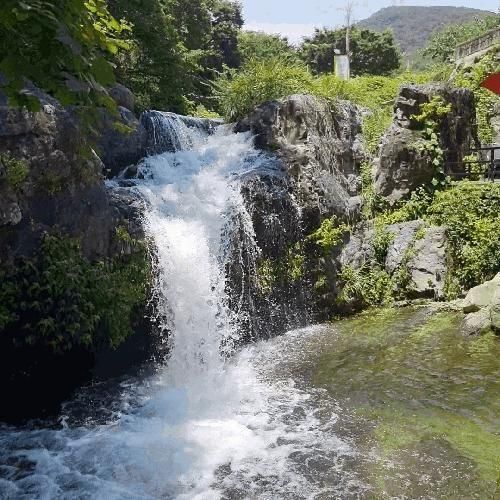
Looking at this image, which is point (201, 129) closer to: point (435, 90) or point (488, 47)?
point (435, 90)

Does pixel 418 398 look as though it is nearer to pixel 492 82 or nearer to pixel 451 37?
pixel 492 82

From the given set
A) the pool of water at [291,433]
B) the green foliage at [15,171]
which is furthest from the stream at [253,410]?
the green foliage at [15,171]

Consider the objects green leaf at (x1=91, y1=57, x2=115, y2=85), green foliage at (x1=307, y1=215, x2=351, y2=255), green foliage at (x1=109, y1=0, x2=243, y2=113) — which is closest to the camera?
green leaf at (x1=91, y1=57, x2=115, y2=85)

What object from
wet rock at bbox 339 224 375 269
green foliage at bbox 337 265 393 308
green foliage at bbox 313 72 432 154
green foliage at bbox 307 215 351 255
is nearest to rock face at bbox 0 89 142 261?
green foliage at bbox 307 215 351 255

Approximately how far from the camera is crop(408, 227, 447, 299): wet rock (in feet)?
37.8

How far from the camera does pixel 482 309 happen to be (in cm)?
974

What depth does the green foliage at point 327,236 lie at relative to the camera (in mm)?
11787

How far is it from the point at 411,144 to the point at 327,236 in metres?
3.80

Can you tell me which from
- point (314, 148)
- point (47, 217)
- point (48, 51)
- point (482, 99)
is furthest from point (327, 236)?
point (482, 99)

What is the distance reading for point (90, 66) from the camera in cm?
285

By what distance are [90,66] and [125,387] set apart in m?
6.21

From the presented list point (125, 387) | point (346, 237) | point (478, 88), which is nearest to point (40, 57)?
point (125, 387)

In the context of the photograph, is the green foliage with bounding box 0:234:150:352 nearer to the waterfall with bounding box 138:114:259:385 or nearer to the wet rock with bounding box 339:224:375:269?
the waterfall with bounding box 138:114:259:385

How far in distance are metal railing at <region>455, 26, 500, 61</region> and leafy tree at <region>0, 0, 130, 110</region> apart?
32237 millimetres
